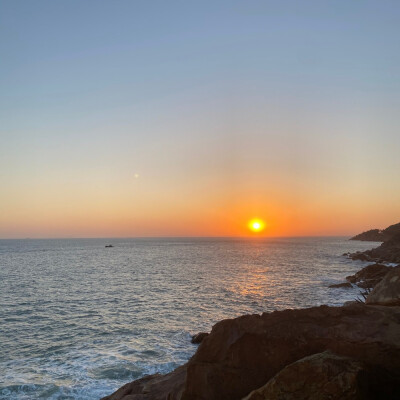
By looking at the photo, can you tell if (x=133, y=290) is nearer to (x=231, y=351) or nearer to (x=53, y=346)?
(x=53, y=346)

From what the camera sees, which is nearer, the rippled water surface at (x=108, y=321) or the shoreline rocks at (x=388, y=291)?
the shoreline rocks at (x=388, y=291)

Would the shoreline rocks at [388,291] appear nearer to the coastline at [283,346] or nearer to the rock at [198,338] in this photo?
the coastline at [283,346]

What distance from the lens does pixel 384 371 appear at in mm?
8148

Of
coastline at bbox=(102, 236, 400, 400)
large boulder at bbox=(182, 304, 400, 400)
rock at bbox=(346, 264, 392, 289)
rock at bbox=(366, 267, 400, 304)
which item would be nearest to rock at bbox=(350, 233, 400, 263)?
rock at bbox=(346, 264, 392, 289)

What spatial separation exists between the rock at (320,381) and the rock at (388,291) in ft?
25.4

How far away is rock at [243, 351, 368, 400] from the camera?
22.3 feet

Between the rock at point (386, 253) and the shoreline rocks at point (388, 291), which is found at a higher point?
the shoreline rocks at point (388, 291)

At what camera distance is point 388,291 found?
14.9 meters

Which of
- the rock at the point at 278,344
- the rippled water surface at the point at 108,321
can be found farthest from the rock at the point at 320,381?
the rippled water surface at the point at 108,321

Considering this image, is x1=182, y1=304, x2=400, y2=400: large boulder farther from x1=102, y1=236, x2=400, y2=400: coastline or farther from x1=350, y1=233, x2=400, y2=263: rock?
x1=350, y1=233, x2=400, y2=263: rock

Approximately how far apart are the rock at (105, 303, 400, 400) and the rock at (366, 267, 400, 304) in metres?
4.68

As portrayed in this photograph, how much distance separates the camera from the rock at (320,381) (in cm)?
679

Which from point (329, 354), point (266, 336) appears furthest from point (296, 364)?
point (266, 336)

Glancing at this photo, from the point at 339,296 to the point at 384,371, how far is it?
37003mm
